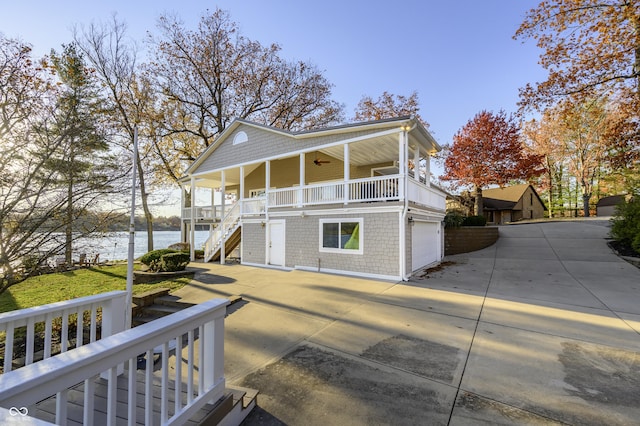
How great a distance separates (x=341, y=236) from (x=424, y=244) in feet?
12.3

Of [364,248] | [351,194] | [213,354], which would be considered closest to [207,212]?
[351,194]

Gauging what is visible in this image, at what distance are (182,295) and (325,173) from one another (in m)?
9.53

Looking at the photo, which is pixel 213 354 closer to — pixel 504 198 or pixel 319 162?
pixel 319 162

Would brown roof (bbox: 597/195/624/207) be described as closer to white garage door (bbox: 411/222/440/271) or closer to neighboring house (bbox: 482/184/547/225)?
neighboring house (bbox: 482/184/547/225)

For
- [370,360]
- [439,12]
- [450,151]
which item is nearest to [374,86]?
[450,151]

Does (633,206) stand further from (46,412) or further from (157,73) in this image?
(157,73)

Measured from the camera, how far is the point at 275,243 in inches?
488

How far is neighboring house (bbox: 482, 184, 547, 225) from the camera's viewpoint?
1165 inches

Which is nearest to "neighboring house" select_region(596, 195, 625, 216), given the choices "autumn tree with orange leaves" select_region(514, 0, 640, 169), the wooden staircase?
"autumn tree with orange leaves" select_region(514, 0, 640, 169)

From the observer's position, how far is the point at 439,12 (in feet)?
38.4

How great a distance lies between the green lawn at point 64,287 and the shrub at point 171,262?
86 cm

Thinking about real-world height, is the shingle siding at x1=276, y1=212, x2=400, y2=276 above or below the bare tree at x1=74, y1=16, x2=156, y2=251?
below

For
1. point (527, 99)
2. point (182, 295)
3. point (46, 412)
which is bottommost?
point (182, 295)

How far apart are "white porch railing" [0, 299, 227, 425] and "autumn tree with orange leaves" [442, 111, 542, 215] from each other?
23580 mm
